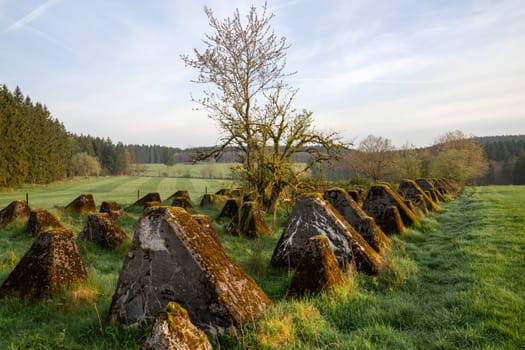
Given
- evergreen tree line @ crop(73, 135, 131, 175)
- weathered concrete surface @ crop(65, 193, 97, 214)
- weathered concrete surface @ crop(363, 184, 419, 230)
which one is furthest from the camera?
evergreen tree line @ crop(73, 135, 131, 175)

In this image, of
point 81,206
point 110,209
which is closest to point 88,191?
point 81,206

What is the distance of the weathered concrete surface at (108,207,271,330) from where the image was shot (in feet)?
13.5

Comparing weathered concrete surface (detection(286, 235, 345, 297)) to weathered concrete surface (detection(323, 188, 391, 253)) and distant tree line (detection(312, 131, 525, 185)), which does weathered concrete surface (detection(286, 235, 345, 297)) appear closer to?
weathered concrete surface (detection(323, 188, 391, 253))

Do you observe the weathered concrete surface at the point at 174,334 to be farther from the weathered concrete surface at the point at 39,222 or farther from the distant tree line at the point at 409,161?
the distant tree line at the point at 409,161

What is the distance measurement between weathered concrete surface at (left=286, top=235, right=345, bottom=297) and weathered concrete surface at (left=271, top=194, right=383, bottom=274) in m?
1.57

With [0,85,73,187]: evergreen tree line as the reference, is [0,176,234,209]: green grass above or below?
below

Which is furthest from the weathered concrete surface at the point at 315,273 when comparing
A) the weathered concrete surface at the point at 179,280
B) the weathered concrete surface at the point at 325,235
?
the weathered concrete surface at the point at 325,235

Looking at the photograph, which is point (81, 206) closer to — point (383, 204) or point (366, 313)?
point (383, 204)

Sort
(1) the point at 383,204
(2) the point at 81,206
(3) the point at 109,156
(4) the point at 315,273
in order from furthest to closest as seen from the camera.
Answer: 1. (3) the point at 109,156
2. (2) the point at 81,206
3. (1) the point at 383,204
4. (4) the point at 315,273

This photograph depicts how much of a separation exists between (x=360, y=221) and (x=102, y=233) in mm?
7958

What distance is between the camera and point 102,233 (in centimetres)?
1025

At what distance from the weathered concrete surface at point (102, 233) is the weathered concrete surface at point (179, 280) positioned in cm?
634

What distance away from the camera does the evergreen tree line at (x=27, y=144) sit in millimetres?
44031

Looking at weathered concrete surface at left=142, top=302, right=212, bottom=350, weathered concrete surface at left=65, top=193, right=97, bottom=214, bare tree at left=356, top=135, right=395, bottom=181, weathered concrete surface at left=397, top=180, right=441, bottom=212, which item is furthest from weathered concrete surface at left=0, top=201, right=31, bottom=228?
bare tree at left=356, top=135, right=395, bottom=181
